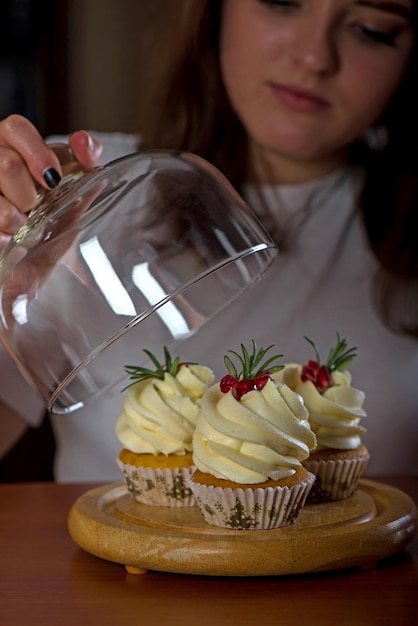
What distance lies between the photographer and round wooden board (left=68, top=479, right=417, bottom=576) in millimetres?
771

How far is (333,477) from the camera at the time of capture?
95 centimetres

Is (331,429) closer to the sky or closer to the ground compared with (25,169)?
closer to the ground

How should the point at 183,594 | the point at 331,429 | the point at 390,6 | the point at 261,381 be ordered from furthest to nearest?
the point at 390,6, the point at 331,429, the point at 261,381, the point at 183,594

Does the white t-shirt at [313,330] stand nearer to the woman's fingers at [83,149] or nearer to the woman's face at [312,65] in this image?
the woman's face at [312,65]

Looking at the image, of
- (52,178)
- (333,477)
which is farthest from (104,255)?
(333,477)

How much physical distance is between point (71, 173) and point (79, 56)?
208cm

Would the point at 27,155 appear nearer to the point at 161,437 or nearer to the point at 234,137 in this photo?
the point at 161,437

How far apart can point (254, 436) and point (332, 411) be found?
0.56 ft

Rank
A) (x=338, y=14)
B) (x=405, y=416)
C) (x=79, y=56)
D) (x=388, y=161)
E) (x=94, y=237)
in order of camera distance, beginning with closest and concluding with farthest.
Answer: (x=94, y=237) < (x=338, y=14) < (x=405, y=416) < (x=388, y=161) < (x=79, y=56)

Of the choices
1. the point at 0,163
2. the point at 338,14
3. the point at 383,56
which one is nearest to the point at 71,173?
the point at 0,163

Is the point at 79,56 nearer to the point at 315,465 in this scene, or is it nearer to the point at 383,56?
the point at 383,56

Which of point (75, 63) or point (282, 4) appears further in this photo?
point (75, 63)

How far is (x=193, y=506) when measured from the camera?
946 millimetres

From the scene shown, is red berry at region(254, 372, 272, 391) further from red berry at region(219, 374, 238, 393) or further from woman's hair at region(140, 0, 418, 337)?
woman's hair at region(140, 0, 418, 337)
